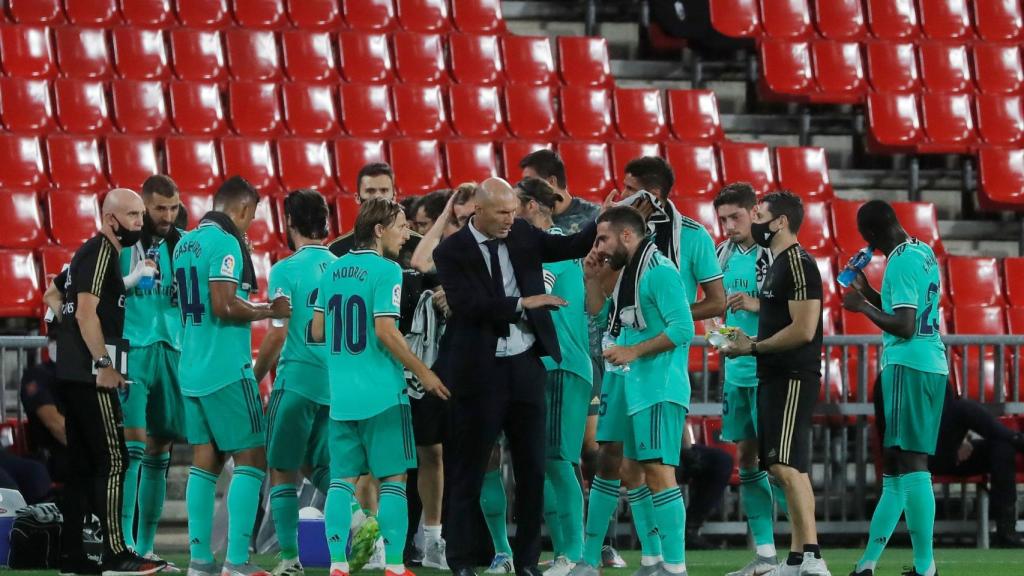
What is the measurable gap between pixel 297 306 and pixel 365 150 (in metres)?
4.85

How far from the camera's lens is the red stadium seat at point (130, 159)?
37.3 feet

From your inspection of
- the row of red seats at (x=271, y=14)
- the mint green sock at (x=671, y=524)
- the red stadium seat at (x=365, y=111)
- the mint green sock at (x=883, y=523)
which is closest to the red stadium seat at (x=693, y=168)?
the row of red seats at (x=271, y=14)

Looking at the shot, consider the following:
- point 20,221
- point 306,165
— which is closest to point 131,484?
point 20,221

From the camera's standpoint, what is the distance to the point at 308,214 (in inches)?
285

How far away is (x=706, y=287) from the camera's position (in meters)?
7.57

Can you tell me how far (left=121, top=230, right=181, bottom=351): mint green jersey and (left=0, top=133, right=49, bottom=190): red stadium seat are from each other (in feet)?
11.8

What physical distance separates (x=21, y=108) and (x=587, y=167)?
415 cm

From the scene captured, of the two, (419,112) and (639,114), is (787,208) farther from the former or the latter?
(639,114)

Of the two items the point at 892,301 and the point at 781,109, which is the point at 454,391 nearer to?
the point at 892,301

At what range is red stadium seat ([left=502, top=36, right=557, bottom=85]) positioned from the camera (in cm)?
→ 1319

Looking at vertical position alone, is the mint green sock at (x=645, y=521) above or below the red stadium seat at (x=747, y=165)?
below

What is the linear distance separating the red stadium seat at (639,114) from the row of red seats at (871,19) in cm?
108

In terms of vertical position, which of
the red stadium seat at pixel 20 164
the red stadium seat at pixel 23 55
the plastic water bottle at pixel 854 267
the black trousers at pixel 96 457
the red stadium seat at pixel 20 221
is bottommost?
the black trousers at pixel 96 457

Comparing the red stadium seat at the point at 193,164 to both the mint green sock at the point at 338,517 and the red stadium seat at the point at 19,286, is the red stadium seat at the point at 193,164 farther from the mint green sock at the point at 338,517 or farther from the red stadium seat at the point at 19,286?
the mint green sock at the point at 338,517
